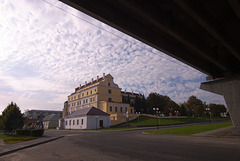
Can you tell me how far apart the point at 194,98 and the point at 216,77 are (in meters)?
93.1

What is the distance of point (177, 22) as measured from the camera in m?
8.48

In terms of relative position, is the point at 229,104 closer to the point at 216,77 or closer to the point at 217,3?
the point at 216,77

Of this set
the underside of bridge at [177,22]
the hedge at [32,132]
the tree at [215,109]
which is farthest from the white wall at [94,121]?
the tree at [215,109]

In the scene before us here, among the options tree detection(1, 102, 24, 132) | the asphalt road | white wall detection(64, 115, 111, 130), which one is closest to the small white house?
white wall detection(64, 115, 111, 130)

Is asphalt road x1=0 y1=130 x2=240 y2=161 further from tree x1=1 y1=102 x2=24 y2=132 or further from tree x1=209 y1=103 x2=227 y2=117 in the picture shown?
tree x1=209 y1=103 x2=227 y2=117

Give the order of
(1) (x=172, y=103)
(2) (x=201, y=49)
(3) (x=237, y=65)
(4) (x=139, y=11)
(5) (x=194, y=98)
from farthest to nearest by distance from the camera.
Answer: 1. (5) (x=194, y=98)
2. (1) (x=172, y=103)
3. (3) (x=237, y=65)
4. (2) (x=201, y=49)
5. (4) (x=139, y=11)

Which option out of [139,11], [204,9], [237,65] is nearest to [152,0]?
[139,11]

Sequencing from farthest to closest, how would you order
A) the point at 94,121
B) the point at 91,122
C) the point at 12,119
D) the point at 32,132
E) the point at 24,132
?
the point at 94,121, the point at 91,122, the point at 12,119, the point at 24,132, the point at 32,132

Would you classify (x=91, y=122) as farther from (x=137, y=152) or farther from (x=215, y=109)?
(x=215, y=109)

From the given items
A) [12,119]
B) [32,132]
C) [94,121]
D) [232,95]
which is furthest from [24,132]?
[232,95]

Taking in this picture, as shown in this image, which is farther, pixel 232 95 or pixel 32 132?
pixel 32 132

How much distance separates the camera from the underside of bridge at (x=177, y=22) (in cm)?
655

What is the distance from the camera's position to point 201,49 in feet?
35.8

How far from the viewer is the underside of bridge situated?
6.55m
